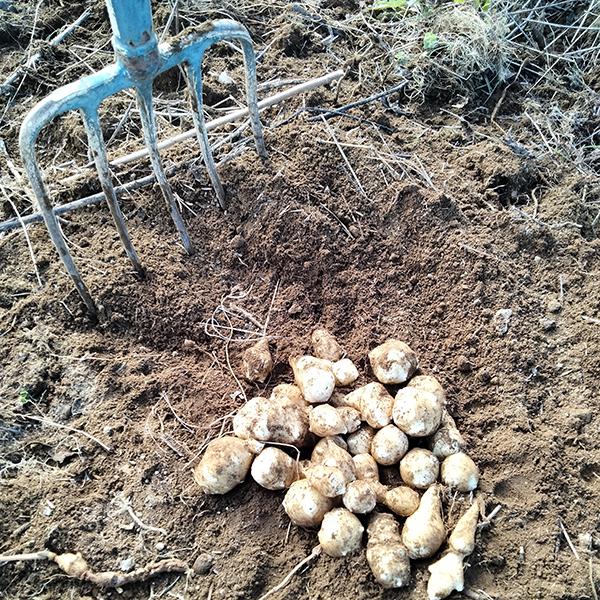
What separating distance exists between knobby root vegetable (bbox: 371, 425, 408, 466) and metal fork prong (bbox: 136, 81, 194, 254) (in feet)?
3.48

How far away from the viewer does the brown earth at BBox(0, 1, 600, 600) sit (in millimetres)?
1921

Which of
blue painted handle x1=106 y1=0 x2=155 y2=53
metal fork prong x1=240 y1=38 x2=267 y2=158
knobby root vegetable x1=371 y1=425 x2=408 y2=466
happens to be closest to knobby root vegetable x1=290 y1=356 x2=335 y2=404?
knobby root vegetable x1=371 y1=425 x2=408 y2=466

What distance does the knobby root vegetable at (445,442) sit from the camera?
203 cm

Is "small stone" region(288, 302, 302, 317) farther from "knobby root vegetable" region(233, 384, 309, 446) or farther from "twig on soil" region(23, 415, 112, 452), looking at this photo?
"twig on soil" region(23, 415, 112, 452)

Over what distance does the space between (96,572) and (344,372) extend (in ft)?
3.22

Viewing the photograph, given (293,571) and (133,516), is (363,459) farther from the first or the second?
(133,516)

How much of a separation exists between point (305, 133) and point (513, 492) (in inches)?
64.9

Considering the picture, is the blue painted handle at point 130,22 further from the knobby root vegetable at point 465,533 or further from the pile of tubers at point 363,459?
the knobby root vegetable at point 465,533

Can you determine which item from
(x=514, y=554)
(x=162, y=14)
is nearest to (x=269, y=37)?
(x=162, y=14)

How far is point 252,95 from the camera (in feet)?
8.13

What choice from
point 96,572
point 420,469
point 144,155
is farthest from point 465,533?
point 144,155

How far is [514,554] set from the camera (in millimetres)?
1881

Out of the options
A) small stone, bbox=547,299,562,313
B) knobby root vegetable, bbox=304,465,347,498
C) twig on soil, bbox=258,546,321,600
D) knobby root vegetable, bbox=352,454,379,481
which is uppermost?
knobby root vegetable, bbox=304,465,347,498

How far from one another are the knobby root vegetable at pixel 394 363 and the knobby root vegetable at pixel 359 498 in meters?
0.40
